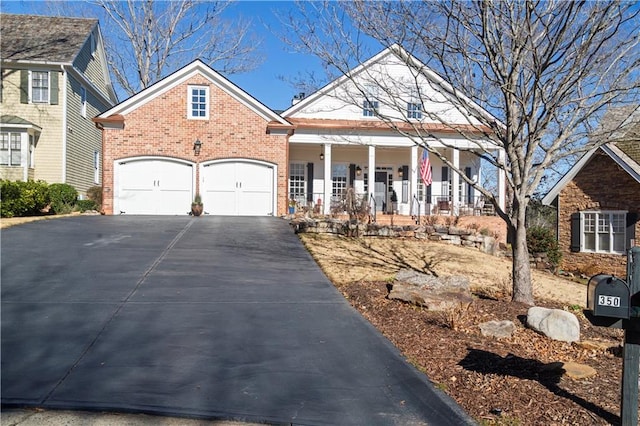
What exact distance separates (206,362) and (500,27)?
630cm

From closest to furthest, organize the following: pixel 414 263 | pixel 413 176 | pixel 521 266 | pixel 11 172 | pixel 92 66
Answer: pixel 521 266 → pixel 414 263 → pixel 11 172 → pixel 413 176 → pixel 92 66

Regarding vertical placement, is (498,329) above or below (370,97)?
below

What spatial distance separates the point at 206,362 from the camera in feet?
16.6

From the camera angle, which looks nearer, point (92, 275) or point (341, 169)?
point (92, 275)

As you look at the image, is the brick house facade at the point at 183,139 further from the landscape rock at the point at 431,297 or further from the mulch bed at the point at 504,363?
the mulch bed at the point at 504,363

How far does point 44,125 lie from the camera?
2241cm

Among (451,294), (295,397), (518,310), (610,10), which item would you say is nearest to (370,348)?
(295,397)

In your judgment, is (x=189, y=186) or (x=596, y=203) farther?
(x=189, y=186)

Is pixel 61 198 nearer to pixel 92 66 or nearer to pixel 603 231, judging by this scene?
pixel 92 66

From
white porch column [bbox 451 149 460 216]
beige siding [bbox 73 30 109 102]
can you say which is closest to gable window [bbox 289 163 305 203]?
white porch column [bbox 451 149 460 216]

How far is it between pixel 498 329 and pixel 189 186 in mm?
16156

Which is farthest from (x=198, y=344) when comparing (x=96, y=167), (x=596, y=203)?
(x=96, y=167)

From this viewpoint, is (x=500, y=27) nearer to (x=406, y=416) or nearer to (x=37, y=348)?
(x=406, y=416)

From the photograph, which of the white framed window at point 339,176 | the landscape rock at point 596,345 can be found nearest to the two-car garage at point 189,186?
the white framed window at point 339,176
